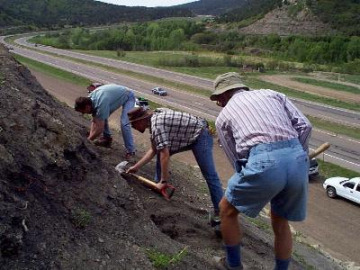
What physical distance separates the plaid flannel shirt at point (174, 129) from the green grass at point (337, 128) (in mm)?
29709

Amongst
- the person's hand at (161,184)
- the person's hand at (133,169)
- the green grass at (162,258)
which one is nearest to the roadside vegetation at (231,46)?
the person's hand at (133,169)

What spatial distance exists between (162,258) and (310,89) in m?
56.8

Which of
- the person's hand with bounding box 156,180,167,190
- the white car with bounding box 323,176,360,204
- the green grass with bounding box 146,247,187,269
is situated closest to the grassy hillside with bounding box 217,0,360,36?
the white car with bounding box 323,176,360,204

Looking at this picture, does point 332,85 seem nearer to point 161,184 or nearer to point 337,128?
point 337,128

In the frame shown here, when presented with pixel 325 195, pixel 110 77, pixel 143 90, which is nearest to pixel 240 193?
pixel 325 195

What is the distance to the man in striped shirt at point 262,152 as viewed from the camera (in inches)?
154

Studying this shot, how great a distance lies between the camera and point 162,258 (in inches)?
193

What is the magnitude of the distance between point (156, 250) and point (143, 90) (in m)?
44.5

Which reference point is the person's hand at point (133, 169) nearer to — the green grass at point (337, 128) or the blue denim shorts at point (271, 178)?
the blue denim shorts at point (271, 178)

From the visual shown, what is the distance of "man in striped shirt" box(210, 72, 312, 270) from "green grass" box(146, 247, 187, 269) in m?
0.71

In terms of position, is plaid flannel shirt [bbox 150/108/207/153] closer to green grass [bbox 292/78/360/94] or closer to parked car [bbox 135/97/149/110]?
parked car [bbox 135/97/149/110]

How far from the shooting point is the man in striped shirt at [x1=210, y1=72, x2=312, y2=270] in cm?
390

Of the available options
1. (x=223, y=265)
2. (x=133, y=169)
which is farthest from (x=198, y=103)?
(x=223, y=265)

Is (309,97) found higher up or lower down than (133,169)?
lower down
